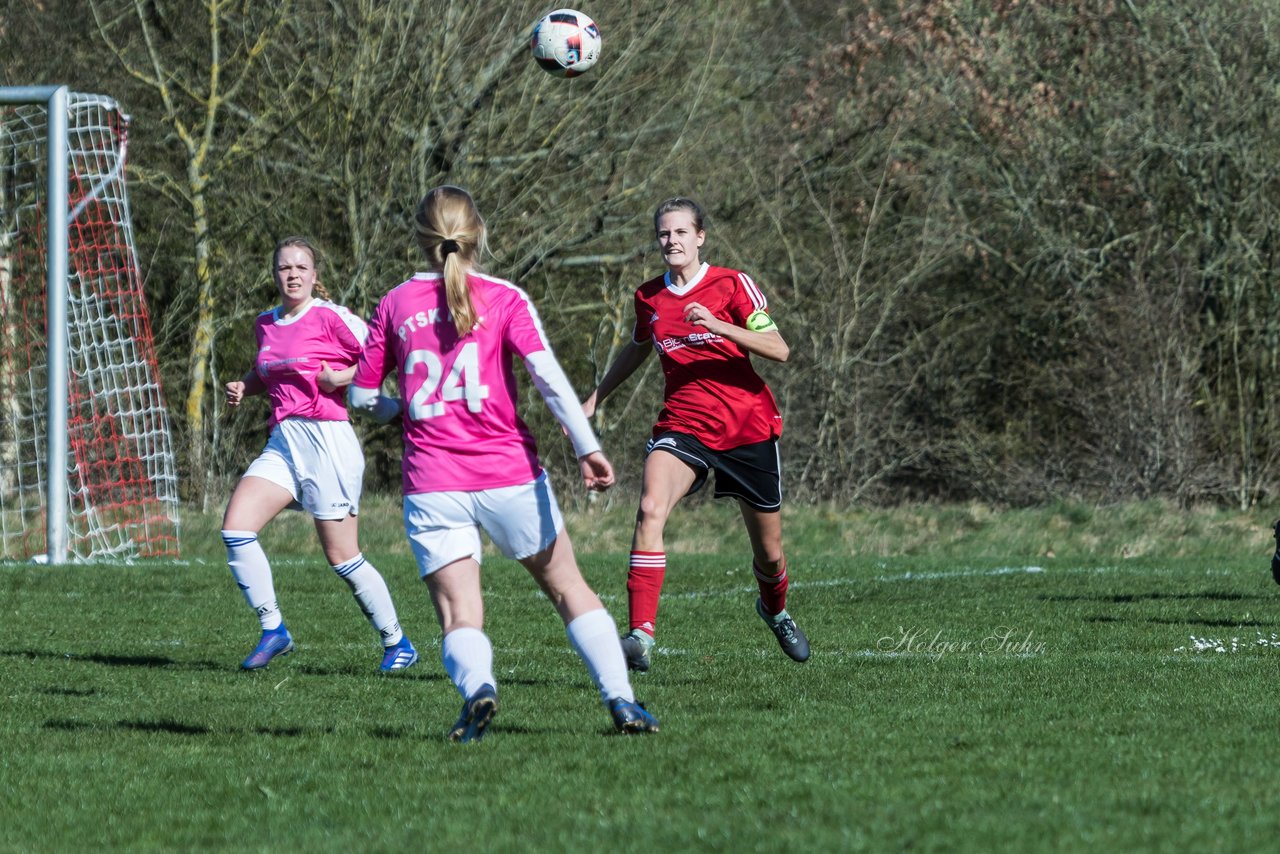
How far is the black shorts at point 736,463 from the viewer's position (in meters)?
7.49

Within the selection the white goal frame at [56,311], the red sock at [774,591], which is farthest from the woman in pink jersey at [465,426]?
the white goal frame at [56,311]

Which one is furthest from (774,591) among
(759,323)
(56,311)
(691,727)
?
(56,311)

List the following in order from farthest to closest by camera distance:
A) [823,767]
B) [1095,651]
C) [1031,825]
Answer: [1095,651], [823,767], [1031,825]

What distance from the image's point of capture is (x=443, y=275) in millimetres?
5266

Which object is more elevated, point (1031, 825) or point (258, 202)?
point (258, 202)

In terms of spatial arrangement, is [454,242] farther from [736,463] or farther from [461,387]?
[736,463]

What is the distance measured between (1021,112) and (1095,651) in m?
15.9

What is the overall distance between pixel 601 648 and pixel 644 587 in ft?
6.09

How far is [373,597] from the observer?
790 centimetres

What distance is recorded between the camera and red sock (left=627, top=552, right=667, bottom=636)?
23.5 ft

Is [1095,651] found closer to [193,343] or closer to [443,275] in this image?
[443,275]

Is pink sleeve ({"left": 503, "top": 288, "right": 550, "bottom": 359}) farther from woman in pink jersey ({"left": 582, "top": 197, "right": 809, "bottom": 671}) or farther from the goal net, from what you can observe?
the goal net

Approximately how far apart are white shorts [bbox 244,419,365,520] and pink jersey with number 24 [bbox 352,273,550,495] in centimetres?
280

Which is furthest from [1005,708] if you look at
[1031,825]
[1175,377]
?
[1175,377]
